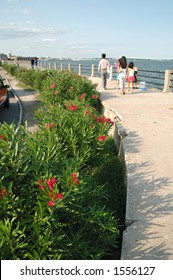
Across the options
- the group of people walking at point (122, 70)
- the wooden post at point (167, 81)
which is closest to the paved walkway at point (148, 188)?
the group of people walking at point (122, 70)

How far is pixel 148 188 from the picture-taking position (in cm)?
419

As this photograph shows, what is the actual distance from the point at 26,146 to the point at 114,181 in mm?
2442

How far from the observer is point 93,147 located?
188 inches

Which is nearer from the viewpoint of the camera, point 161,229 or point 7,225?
point 7,225

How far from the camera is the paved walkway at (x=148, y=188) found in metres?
3.04

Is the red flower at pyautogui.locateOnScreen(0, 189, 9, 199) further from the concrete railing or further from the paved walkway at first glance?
the concrete railing

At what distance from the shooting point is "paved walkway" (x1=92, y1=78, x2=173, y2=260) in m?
3.04

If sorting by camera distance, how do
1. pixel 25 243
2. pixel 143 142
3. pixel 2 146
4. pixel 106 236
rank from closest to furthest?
1. pixel 25 243
2. pixel 2 146
3. pixel 106 236
4. pixel 143 142

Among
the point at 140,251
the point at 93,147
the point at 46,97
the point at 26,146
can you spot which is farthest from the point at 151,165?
the point at 46,97

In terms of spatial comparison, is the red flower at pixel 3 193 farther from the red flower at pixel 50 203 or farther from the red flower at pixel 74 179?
the red flower at pixel 74 179

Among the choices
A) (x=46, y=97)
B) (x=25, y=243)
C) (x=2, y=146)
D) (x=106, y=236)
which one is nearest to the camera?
(x=25, y=243)

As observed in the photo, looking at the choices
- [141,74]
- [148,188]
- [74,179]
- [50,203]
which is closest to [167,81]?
[141,74]

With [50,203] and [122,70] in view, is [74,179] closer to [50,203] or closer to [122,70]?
[50,203]
